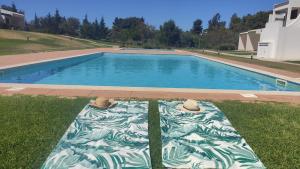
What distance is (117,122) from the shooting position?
4.49 meters

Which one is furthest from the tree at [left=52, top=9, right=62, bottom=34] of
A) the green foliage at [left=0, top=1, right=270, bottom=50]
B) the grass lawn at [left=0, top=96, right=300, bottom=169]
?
the grass lawn at [left=0, top=96, right=300, bottom=169]

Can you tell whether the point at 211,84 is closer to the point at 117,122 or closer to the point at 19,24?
the point at 117,122

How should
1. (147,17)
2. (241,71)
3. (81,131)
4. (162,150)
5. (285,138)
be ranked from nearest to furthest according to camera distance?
(162,150)
(81,131)
(285,138)
(241,71)
(147,17)

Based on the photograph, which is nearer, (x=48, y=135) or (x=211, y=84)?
(x=48, y=135)

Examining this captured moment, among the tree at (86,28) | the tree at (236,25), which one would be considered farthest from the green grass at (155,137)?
the tree at (86,28)

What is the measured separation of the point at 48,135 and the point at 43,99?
7.13 ft

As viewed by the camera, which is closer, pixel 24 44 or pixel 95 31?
pixel 24 44

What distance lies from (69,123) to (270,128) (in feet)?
11.8

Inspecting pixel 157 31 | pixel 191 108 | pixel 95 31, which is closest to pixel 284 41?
pixel 191 108

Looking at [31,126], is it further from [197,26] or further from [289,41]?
[197,26]

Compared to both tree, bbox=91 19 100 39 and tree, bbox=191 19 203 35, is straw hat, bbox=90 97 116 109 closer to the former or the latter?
tree, bbox=191 19 203 35

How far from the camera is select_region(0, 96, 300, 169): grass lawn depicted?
3604mm

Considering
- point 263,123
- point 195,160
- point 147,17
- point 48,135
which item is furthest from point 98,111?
point 147,17

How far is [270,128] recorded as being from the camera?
189 inches
